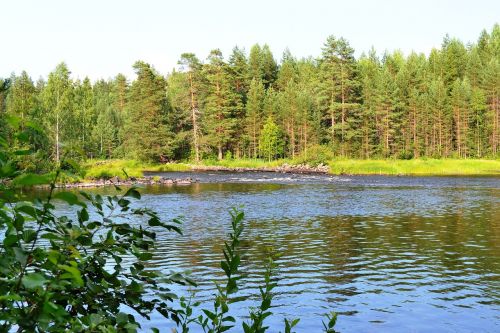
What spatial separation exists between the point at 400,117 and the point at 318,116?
1515 centimetres

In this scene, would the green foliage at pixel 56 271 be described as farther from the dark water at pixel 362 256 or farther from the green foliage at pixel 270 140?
the green foliage at pixel 270 140

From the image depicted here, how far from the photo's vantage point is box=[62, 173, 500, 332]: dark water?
1175 cm

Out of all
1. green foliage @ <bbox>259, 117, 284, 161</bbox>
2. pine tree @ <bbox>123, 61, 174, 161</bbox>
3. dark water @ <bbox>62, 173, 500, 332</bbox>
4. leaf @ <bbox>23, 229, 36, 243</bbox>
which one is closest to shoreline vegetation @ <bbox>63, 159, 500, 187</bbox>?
pine tree @ <bbox>123, 61, 174, 161</bbox>

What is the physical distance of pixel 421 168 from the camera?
220ft

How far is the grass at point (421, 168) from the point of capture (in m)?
65.8

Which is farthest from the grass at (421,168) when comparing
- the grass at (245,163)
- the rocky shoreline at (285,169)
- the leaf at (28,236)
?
the leaf at (28,236)

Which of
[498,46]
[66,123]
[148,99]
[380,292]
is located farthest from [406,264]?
[498,46]

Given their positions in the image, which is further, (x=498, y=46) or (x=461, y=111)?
(x=498, y=46)

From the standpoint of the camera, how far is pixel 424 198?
3694cm

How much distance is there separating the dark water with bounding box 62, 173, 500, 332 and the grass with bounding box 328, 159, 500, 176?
96.3 ft

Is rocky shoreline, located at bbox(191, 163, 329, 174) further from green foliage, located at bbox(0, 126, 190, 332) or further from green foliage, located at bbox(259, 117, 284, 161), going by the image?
green foliage, located at bbox(0, 126, 190, 332)

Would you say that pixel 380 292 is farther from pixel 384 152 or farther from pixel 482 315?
pixel 384 152

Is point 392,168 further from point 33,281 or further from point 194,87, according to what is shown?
point 33,281

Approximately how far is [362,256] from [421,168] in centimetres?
5210
